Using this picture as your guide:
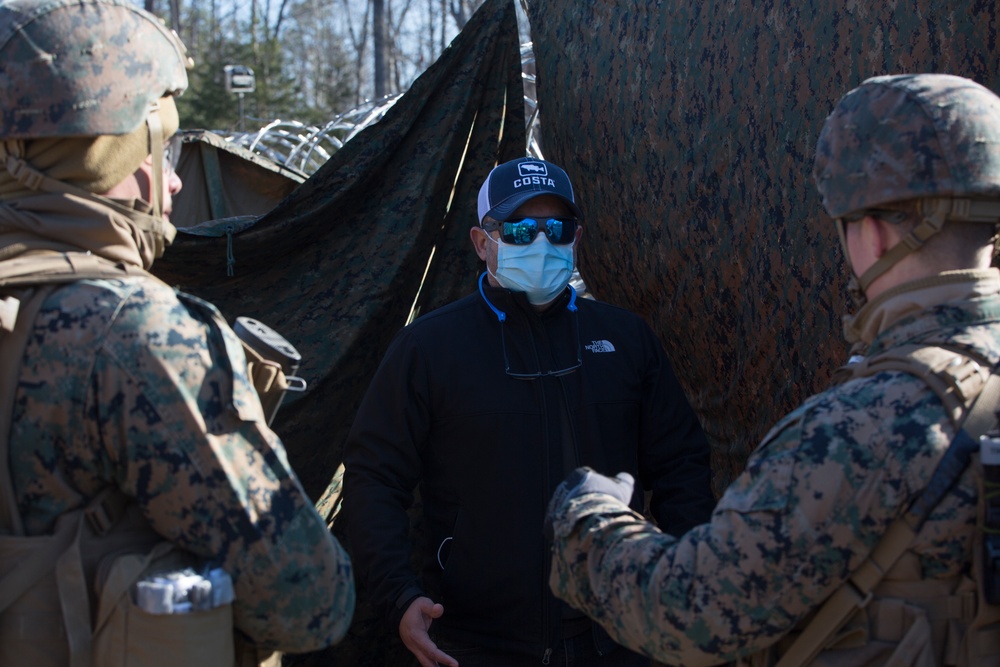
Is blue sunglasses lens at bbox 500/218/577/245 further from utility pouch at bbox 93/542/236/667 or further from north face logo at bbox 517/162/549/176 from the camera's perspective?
utility pouch at bbox 93/542/236/667

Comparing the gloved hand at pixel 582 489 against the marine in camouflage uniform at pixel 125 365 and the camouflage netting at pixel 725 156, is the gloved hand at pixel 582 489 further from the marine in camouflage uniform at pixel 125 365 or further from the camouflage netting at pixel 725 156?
the camouflage netting at pixel 725 156

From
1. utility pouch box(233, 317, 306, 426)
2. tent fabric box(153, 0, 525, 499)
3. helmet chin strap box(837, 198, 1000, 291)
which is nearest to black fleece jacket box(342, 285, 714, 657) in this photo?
utility pouch box(233, 317, 306, 426)

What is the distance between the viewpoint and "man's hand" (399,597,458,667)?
9.21ft

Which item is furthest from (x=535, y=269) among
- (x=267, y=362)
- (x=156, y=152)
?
(x=156, y=152)

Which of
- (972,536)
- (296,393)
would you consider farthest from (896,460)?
(296,393)

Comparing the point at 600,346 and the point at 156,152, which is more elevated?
the point at 156,152

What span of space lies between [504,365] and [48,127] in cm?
146

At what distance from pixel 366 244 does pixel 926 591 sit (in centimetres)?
269

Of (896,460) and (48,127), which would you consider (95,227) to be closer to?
(48,127)

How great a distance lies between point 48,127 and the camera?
189 cm

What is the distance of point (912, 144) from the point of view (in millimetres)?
1958

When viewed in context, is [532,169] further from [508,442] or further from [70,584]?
[70,584]

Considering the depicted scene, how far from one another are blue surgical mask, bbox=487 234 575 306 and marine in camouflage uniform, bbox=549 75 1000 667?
1.09 meters

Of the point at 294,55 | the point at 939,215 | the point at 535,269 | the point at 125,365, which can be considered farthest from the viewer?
the point at 294,55
